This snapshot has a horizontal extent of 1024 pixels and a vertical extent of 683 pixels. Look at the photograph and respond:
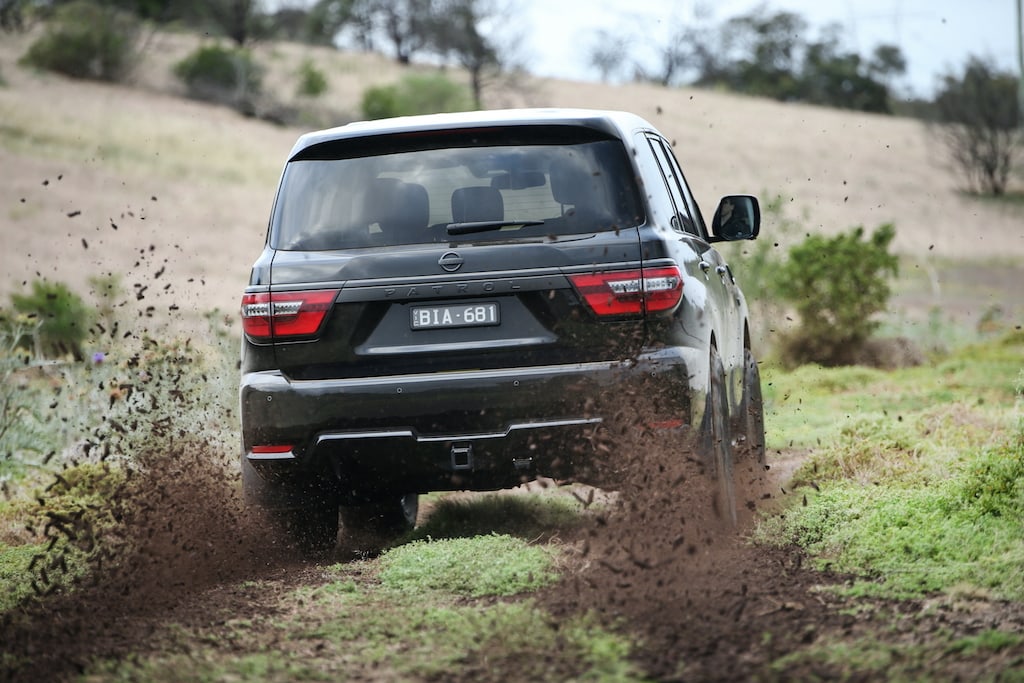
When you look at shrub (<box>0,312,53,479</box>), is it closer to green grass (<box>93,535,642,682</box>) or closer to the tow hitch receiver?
green grass (<box>93,535,642,682</box>)

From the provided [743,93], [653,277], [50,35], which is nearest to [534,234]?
[653,277]

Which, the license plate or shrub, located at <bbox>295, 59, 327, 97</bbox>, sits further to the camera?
shrub, located at <bbox>295, 59, 327, 97</bbox>

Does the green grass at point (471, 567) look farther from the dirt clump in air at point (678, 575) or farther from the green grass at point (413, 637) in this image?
the dirt clump in air at point (678, 575)

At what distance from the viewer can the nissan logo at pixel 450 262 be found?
521cm

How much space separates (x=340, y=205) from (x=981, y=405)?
6354 mm

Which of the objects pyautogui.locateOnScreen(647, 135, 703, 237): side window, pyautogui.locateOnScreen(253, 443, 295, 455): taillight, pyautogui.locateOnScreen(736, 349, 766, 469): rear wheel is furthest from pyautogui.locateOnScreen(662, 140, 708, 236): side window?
pyautogui.locateOnScreen(253, 443, 295, 455): taillight

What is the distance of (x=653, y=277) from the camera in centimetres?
512

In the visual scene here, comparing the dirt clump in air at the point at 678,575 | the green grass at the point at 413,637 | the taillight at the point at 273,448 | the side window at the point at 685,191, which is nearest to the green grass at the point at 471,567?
the green grass at the point at 413,637

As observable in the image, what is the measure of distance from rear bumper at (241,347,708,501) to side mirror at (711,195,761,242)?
76.9 inches

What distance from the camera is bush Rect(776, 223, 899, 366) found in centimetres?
1460

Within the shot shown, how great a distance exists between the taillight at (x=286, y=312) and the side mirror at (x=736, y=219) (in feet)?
8.42

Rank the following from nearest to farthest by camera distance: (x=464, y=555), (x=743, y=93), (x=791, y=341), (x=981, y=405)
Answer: (x=464, y=555), (x=981, y=405), (x=791, y=341), (x=743, y=93)

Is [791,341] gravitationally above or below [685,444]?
below

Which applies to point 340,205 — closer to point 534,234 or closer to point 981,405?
point 534,234
